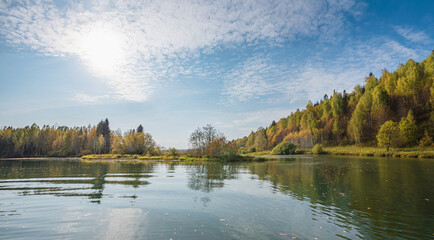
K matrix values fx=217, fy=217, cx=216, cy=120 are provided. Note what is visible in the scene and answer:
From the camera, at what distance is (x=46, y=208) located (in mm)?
14219

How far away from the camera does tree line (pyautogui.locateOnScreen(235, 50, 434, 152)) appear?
74.2 m

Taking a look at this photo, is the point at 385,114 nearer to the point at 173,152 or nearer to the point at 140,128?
the point at 173,152

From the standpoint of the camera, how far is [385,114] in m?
90.7

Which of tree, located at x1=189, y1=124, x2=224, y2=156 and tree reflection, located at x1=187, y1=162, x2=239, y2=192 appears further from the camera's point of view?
tree, located at x1=189, y1=124, x2=224, y2=156

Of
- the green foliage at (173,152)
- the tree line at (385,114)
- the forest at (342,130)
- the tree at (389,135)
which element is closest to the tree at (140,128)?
the forest at (342,130)

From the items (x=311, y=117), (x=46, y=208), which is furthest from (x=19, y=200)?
(x=311, y=117)

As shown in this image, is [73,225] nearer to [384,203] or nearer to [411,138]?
[384,203]

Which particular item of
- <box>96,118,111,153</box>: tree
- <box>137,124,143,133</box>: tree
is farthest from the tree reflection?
<box>137,124,143,133</box>: tree

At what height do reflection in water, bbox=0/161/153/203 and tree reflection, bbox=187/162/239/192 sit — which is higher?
reflection in water, bbox=0/161/153/203

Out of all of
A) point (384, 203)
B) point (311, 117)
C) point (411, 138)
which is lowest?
point (384, 203)

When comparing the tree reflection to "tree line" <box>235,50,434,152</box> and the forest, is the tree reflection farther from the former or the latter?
"tree line" <box>235,50,434,152</box>

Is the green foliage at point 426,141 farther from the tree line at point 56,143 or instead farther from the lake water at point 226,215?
the tree line at point 56,143

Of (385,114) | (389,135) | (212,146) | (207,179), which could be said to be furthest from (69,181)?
(385,114)

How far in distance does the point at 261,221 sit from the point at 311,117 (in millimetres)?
130156
